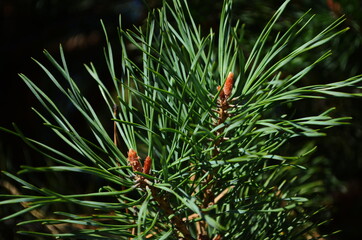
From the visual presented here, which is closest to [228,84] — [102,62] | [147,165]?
[147,165]

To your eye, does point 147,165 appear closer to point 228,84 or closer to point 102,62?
point 228,84

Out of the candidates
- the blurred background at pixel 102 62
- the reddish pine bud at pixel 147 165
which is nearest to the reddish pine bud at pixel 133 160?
the reddish pine bud at pixel 147 165

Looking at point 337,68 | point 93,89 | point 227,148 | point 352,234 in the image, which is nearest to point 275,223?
point 227,148

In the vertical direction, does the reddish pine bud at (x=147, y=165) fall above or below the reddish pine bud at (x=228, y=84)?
below

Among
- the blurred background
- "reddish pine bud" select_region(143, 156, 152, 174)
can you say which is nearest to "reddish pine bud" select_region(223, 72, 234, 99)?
"reddish pine bud" select_region(143, 156, 152, 174)

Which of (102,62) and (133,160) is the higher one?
(102,62)

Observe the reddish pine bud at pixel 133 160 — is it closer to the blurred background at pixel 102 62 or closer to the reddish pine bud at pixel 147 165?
the reddish pine bud at pixel 147 165

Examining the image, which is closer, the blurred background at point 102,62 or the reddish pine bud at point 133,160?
the reddish pine bud at point 133,160

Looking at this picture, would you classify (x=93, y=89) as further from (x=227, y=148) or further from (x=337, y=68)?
(x=227, y=148)
